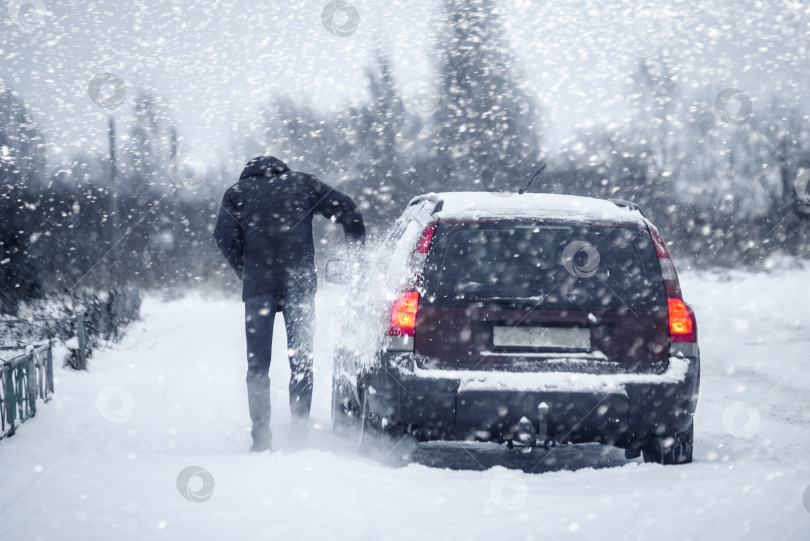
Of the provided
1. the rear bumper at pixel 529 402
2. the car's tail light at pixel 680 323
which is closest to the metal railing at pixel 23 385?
the rear bumper at pixel 529 402

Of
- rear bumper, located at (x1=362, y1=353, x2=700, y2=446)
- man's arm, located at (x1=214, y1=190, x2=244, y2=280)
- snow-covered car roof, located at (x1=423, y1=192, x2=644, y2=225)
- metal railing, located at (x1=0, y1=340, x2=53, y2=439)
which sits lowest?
metal railing, located at (x1=0, y1=340, x2=53, y2=439)

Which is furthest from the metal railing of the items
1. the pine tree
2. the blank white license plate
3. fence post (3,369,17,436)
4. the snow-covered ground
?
the pine tree

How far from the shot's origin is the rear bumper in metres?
3.82

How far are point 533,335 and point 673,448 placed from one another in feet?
3.78

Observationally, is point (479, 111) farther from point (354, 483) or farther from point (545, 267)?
point (354, 483)

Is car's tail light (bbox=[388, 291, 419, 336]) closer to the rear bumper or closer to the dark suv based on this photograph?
the dark suv

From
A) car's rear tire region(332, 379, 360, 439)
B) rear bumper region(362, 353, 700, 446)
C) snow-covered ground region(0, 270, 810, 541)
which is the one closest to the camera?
snow-covered ground region(0, 270, 810, 541)

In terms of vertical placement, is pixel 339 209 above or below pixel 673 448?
above

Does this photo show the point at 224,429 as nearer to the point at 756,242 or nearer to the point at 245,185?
the point at 245,185

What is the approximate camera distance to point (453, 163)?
35.9 m

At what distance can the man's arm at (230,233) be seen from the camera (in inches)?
204

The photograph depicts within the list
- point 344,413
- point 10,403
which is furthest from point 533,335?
point 10,403

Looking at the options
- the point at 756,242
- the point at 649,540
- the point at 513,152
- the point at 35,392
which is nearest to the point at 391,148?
the point at 513,152

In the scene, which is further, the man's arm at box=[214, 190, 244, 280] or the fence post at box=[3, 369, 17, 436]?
the fence post at box=[3, 369, 17, 436]
